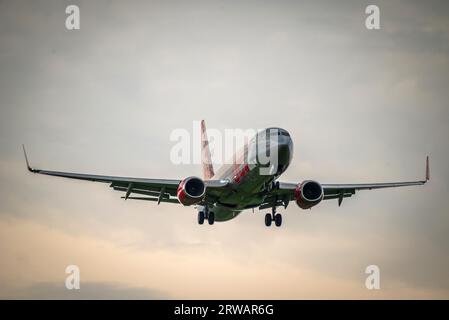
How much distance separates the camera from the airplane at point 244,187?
6112 centimetres

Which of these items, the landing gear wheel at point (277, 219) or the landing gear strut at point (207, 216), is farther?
the landing gear strut at point (207, 216)

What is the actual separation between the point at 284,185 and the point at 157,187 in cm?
990

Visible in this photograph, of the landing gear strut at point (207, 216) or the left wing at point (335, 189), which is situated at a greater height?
the left wing at point (335, 189)

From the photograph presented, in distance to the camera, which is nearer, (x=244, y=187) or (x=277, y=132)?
(x=277, y=132)

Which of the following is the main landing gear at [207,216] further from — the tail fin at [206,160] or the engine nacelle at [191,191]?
the tail fin at [206,160]

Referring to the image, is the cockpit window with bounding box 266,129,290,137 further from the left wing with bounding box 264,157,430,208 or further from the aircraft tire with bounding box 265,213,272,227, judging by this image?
the aircraft tire with bounding box 265,213,272,227

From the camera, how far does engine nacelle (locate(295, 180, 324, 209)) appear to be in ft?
220

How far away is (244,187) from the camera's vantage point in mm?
64000

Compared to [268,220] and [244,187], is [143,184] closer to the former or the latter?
[244,187]

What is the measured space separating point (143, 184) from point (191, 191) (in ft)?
15.4

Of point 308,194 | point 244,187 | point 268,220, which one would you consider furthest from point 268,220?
point 244,187

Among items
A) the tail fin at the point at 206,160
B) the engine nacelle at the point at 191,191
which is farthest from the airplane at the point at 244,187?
the tail fin at the point at 206,160

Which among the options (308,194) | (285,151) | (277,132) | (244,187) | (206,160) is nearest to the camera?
(285,151)
